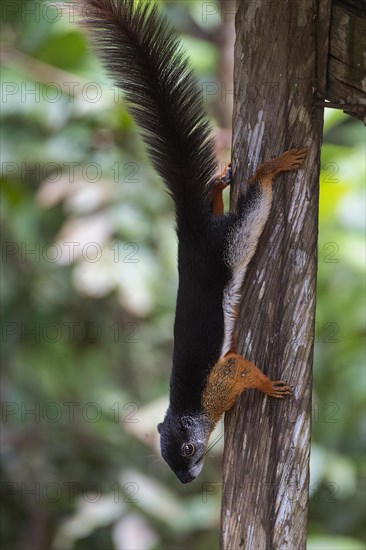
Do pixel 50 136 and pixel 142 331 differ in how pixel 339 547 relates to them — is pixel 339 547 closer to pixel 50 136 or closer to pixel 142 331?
pixel 142 331

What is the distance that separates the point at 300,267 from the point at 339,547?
7.79 feet

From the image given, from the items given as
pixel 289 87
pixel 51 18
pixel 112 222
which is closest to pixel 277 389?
pixel 289 87

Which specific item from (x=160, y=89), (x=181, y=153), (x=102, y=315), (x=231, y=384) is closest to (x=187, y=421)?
(x=231, y=384)

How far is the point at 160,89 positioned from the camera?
3.03 metres

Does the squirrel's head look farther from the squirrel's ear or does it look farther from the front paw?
the front paw

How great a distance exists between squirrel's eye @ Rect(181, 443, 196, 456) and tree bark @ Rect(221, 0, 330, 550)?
50cm

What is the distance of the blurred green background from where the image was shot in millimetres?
5094

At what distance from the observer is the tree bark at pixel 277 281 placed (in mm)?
2846

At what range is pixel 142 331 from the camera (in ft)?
21.7

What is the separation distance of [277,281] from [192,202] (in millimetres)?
464

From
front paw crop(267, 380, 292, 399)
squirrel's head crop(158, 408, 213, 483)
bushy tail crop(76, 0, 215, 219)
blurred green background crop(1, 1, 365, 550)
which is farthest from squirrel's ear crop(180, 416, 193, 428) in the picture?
blurred green background crop(1, 1, 365, 550)

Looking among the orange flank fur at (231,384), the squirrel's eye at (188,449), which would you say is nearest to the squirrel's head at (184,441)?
the squirrel's eye at (188,449)

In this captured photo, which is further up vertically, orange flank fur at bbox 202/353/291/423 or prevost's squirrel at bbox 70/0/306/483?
prevost's squirrel at bbox 70/0/306/483

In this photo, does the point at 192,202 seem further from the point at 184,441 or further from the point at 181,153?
the point at 184,441
